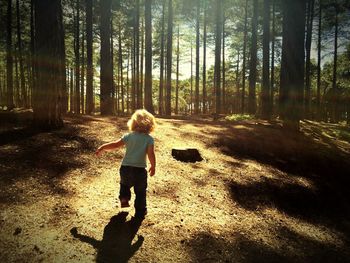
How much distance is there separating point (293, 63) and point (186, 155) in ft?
23.4

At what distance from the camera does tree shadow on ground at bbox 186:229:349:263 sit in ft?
14.1

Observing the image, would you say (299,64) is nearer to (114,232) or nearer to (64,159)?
(64,159)

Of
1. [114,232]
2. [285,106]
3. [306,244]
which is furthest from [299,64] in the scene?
[114,232]

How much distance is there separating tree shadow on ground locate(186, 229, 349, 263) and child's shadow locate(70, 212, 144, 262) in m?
0.81

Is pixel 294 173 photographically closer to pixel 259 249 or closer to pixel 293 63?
pixel 259 249

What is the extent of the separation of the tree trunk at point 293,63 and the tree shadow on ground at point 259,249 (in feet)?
26.8

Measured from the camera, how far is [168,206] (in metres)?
5.40

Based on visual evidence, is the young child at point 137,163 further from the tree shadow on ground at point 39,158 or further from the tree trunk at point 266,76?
the tree trunk at point 266,76

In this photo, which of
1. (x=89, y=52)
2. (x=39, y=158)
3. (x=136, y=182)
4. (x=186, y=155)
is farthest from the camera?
(x=89, y=52)

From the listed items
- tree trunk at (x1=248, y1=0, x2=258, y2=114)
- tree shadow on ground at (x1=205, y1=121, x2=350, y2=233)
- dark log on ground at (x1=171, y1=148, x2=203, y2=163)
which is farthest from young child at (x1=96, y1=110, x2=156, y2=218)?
tree trunk at (x1=248, y1=0, x2=258, y2=114)

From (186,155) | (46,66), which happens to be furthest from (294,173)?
(46,66)

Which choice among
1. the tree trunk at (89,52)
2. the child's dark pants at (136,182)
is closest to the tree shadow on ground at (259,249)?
the child's dark pants at (136,182)

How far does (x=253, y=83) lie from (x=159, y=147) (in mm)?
15200

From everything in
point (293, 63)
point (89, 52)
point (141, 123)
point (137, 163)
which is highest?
point (89, 52)
